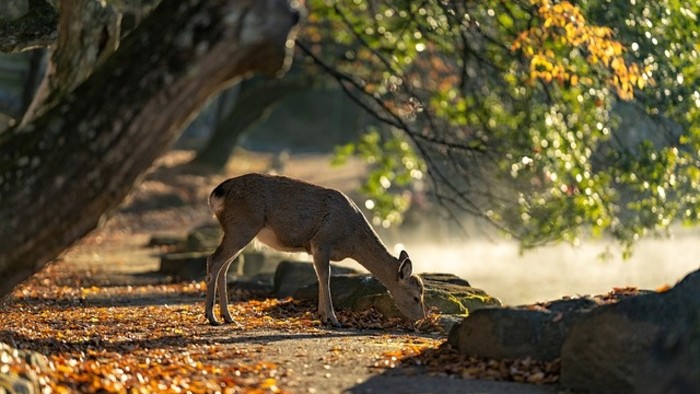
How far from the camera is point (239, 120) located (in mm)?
39000

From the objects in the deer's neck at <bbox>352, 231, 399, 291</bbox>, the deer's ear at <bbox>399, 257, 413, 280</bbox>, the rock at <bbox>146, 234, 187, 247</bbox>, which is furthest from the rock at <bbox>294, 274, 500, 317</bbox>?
the rock at <bbox>146, 234, 187, 247</bbox>

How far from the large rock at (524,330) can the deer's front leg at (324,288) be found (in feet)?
10.8

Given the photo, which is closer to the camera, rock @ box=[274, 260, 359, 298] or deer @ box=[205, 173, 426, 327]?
deer @ box=[205, 173, 426, 327]

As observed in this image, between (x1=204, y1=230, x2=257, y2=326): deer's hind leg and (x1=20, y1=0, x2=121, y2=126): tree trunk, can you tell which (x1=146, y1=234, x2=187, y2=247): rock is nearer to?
(x1=204, y1=230, x2=257, y2=326): deer's hind leg

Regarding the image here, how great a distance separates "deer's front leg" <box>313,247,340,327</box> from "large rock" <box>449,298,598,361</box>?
10.8 ft

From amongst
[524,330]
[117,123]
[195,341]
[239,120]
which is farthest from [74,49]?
[239,120]

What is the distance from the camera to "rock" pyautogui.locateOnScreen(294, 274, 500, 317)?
48.3ft

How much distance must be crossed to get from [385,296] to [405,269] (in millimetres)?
740

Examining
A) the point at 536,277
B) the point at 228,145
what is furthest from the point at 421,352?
the point at 228,145

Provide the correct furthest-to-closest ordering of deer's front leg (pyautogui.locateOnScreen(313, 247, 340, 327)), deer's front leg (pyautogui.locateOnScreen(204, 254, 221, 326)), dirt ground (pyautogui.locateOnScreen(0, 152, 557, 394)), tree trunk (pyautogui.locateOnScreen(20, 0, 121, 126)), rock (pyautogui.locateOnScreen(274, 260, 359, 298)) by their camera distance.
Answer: rock (pyautogui.locateOnScreen(274, 260, 359, 298)) → deer's front leg (pyautogui.locateOnScreen(313, 247, 340, 327)) → deer's front leg (pyautogui.locateOnScreen(204, 254, 221, 326)) → tree trunk (pyautogui.locateOnScreen(20, 0, 121, 126)) → dirt ground (pyautogui.locateOnScreen(0, 152, 557, 394))

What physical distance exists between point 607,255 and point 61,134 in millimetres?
13373

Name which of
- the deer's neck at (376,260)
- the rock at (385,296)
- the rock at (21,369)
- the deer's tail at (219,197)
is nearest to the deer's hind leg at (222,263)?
the deer's tail at (219,197)

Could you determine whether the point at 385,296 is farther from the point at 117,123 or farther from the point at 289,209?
the point at 117,123

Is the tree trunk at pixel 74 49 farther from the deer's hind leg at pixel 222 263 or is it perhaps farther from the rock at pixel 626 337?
the rock at pixel 626 337
